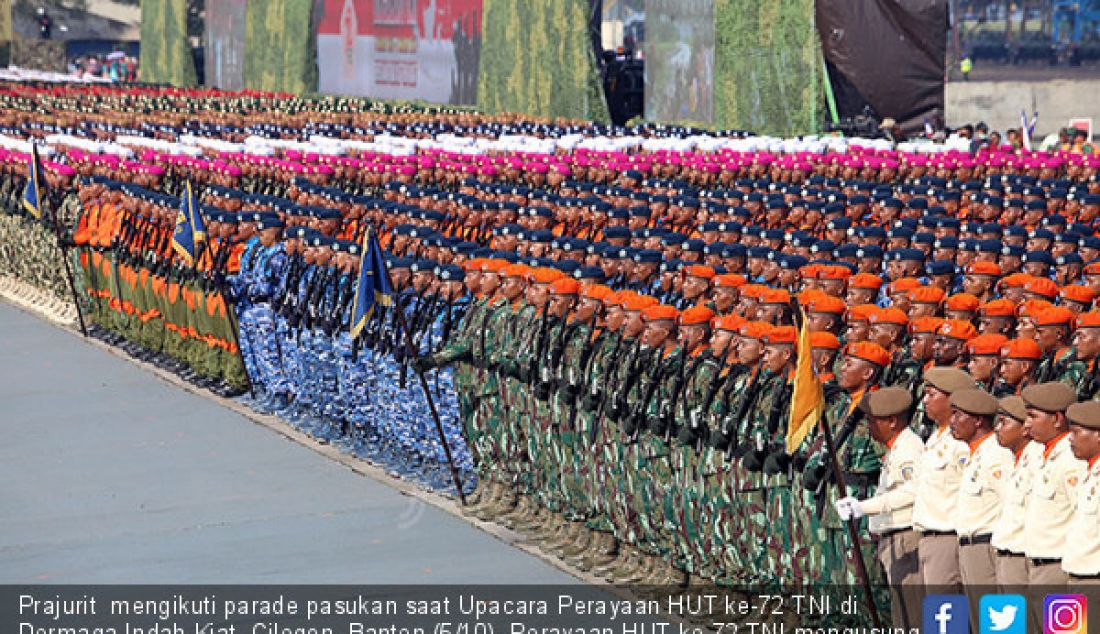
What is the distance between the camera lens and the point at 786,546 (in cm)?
943

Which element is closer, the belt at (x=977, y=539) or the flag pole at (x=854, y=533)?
the belt at (x=977, y=539)

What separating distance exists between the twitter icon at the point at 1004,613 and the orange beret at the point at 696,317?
2.96 metres

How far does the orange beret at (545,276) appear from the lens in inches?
493

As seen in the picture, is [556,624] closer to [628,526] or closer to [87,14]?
[628,526]

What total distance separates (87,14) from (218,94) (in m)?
38.8

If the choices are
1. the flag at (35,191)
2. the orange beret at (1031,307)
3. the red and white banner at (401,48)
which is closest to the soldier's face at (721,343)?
the orange beret at (1031,307)

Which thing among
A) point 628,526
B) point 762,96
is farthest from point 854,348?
point 762,96

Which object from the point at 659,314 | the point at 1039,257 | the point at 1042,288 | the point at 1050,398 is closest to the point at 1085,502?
the point at 1050,398

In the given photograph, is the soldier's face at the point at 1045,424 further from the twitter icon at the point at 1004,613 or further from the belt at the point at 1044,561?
the twitter icon at the point at 1004,613

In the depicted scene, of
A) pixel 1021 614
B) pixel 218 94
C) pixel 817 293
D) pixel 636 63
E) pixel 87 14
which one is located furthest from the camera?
pixel 87 14

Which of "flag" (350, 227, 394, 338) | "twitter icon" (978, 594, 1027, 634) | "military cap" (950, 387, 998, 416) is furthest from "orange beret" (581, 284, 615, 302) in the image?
"twitter icon" (978, 594, 1027, 634)

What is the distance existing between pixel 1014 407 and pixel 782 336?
194cm

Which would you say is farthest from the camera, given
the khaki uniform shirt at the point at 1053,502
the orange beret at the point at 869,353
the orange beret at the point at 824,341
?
the orange beret at the point at 824,341

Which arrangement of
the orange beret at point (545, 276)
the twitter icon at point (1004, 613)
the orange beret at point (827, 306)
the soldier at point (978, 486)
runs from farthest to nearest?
1. the orange beret at point (545, 276)
2. the orange beret at point (827, 306)
3. the soldier at point (978, 486)
4. the twitter icon at point (1004, 613)
